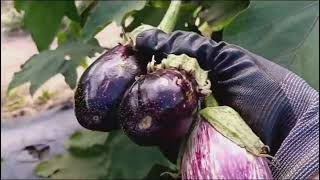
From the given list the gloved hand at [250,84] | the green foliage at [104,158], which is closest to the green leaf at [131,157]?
the green foliage at [104,158]

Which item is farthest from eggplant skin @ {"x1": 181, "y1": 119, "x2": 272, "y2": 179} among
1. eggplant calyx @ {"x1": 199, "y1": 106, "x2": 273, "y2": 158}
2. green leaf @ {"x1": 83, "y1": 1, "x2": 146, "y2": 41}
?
green leaf @ {"x1": 83, "y1": 1, "x2": 146, "y2": 41}

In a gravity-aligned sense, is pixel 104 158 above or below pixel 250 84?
below

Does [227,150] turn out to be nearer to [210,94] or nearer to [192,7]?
[210,94]

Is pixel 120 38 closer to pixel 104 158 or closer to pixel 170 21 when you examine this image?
pixel 170 21

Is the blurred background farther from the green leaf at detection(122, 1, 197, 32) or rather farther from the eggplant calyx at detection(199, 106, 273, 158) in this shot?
the eggplant calyx at detection(199, 106, 273, 158)

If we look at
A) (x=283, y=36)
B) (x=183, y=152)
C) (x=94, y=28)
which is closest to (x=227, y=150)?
(x=183, y=152)

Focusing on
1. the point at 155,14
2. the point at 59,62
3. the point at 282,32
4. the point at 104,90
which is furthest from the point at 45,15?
the point at 104,90
